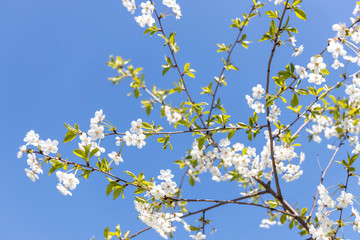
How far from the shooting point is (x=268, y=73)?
9.26 feet

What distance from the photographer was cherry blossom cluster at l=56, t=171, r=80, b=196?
8.66 ft

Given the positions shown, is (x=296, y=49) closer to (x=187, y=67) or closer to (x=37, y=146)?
(x=187, y=67)

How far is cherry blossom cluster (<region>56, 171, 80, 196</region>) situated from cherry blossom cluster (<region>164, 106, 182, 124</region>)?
102cm

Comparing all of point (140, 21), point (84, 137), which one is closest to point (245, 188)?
point (84, 137)

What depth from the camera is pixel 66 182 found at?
2646mm

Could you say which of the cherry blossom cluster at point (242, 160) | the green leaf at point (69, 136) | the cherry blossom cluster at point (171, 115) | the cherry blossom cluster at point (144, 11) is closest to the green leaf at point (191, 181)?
the cherry blossom cluster at point (242, 160)

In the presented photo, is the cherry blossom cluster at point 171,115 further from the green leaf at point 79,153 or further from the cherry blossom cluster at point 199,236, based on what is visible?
the cherry blossom cluster at point 199,236

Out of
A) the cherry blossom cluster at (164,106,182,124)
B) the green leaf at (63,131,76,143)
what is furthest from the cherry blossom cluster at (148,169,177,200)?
the green leaf at (63,131,76,143)

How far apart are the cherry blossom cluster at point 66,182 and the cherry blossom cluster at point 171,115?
3.34ft

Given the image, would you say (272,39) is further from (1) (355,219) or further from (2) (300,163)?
(1) (355,219)

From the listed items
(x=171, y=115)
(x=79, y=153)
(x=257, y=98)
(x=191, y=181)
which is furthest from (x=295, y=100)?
(x=79, y=153)

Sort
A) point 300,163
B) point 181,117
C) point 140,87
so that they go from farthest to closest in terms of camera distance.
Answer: point 300,163 → point 181,117 → point 140,87

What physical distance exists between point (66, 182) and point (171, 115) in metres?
1.13

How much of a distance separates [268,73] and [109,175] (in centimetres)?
182
